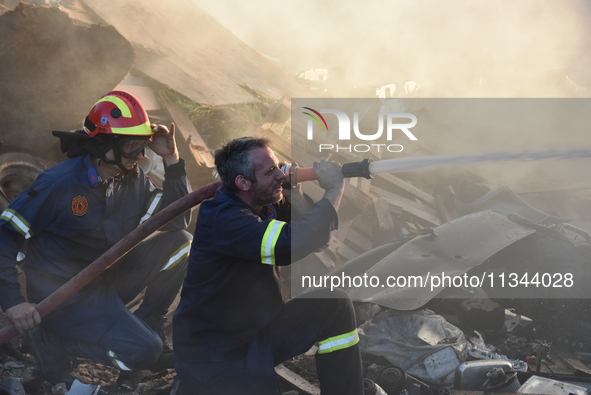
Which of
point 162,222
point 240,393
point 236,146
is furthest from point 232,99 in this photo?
point 240,393

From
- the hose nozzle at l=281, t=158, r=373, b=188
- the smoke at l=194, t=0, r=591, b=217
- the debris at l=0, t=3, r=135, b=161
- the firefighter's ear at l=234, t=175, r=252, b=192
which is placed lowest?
the firefighter's ear at l=234, t=175, r=252, b=192

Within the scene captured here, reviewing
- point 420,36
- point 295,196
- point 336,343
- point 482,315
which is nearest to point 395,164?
point 295,196

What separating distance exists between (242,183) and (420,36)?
14570 millimetres

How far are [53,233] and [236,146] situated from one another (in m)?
1.56

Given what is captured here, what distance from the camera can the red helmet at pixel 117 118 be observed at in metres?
2.88

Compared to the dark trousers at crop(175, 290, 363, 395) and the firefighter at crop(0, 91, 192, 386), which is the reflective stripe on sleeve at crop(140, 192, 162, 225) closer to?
the firefighter at crop(0, 91, 192, 386)

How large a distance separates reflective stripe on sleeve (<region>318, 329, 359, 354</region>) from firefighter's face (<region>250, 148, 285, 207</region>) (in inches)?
32.4

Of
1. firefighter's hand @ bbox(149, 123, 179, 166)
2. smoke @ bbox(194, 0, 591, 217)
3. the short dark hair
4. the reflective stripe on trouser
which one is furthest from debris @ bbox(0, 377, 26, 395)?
smoke @ bbox(194, 0, 591, 217)

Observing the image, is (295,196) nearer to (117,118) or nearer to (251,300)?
(251,300)

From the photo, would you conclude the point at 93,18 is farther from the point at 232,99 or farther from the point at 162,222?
the point at 162,222

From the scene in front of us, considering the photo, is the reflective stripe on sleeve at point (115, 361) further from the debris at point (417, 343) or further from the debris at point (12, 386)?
the debris at point (417, 343)

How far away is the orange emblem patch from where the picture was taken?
9.28 ft

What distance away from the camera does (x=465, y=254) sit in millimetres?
3627

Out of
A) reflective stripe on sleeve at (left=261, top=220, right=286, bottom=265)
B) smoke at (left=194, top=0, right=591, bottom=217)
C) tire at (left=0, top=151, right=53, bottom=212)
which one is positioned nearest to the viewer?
reflective stripe on sleeve at (left=261, top=220, right=286, bottom=265)
